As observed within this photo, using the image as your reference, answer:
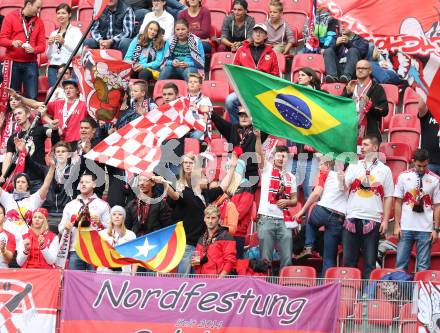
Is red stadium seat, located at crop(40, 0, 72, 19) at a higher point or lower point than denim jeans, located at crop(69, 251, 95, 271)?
higher

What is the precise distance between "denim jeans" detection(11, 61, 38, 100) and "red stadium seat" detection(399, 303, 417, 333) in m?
8.56

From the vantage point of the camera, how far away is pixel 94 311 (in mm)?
16359

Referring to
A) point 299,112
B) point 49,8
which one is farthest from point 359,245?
point 49,8

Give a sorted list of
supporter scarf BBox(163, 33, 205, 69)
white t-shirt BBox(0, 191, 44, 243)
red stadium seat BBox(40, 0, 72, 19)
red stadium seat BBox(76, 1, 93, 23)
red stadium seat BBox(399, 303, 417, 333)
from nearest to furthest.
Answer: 1. red stadium seat BBox(399, 303, 417, 333)
2. white t-shirt BBox(0, 191, 44, 243)
3. supporter scarf BBox(163, 33, 205, 69)
4. red stadium seat BBox(76, 1, 93, 23)
5. red stadium seat BBox(40, 0, 72, 19)

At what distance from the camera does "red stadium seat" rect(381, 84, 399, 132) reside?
2122 centimetres

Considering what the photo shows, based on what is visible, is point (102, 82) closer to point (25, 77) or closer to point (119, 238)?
point (25, 77)

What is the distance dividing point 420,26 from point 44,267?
5310 mm

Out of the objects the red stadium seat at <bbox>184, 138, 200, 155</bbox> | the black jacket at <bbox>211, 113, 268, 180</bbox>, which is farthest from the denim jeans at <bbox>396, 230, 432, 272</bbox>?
the red stadium seat at <bbox>184, 138, 200, 155</bbox>

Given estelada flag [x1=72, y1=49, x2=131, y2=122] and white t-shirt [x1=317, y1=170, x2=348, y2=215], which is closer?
white t-shirt [x1=317, y1=170, x2=348, y2=215]

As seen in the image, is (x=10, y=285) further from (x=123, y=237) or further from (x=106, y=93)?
(x=106, y=93)

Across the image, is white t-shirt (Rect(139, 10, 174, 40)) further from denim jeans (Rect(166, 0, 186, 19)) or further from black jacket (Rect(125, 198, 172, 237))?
black jacket (Rect(125, 198, 172, 237))

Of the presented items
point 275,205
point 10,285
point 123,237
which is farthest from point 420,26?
point 10,285

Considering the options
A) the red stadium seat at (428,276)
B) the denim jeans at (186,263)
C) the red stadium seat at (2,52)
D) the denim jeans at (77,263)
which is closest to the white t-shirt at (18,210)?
the denim jeans at (77,263)

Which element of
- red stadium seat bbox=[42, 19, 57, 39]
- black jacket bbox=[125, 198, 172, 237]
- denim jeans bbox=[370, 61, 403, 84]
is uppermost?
red stadium seat bbox=[42, 19, 57, 39]
